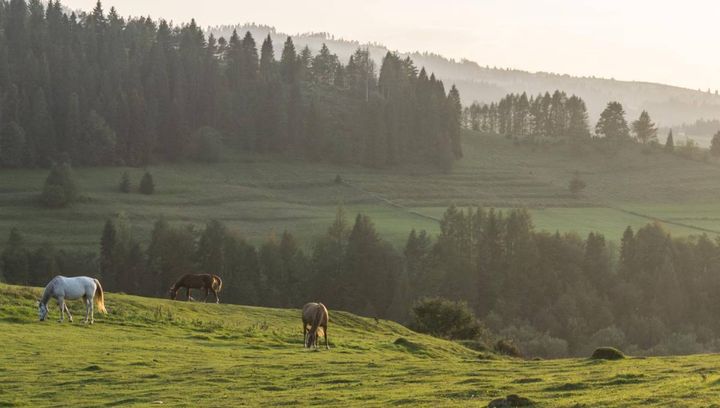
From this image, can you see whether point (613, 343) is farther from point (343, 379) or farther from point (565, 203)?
point (343, 379)

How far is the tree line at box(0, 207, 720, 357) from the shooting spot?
10594cm

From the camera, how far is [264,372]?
26.9 metres

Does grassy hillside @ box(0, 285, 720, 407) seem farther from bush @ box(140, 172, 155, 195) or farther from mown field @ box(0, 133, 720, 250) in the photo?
bush @ box(140, 172, 155, 195)

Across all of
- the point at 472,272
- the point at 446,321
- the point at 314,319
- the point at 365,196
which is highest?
the point at 314,319

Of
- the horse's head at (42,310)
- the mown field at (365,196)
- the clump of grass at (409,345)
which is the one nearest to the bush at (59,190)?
the mown field at (365,196)

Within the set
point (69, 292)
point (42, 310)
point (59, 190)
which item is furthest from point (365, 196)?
point (42, 310)

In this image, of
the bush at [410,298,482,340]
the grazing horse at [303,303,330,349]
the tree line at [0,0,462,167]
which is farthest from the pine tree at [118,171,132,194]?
the grazing horse at [303,303,330,349]

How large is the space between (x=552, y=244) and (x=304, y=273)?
34.5 m

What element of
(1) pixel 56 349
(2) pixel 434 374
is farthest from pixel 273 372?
(1) pixel 56 349

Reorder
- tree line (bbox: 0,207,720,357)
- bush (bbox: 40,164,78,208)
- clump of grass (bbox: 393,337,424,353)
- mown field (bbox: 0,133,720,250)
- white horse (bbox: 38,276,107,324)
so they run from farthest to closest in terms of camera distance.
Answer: mown field (bbox: 0,133,720,250), bush (bbox: 40,164,78,208), tree line (bbox: 0,207,720,357), clump of grass (bbox: 393,337,424,353), white horse (bbox: 38,276,107,324)

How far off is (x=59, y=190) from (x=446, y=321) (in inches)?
3312

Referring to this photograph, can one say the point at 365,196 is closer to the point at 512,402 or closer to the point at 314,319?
the point at 314,319

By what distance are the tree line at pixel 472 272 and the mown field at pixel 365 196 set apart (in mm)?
9113

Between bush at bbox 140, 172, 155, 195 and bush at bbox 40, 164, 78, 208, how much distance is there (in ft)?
41.6
